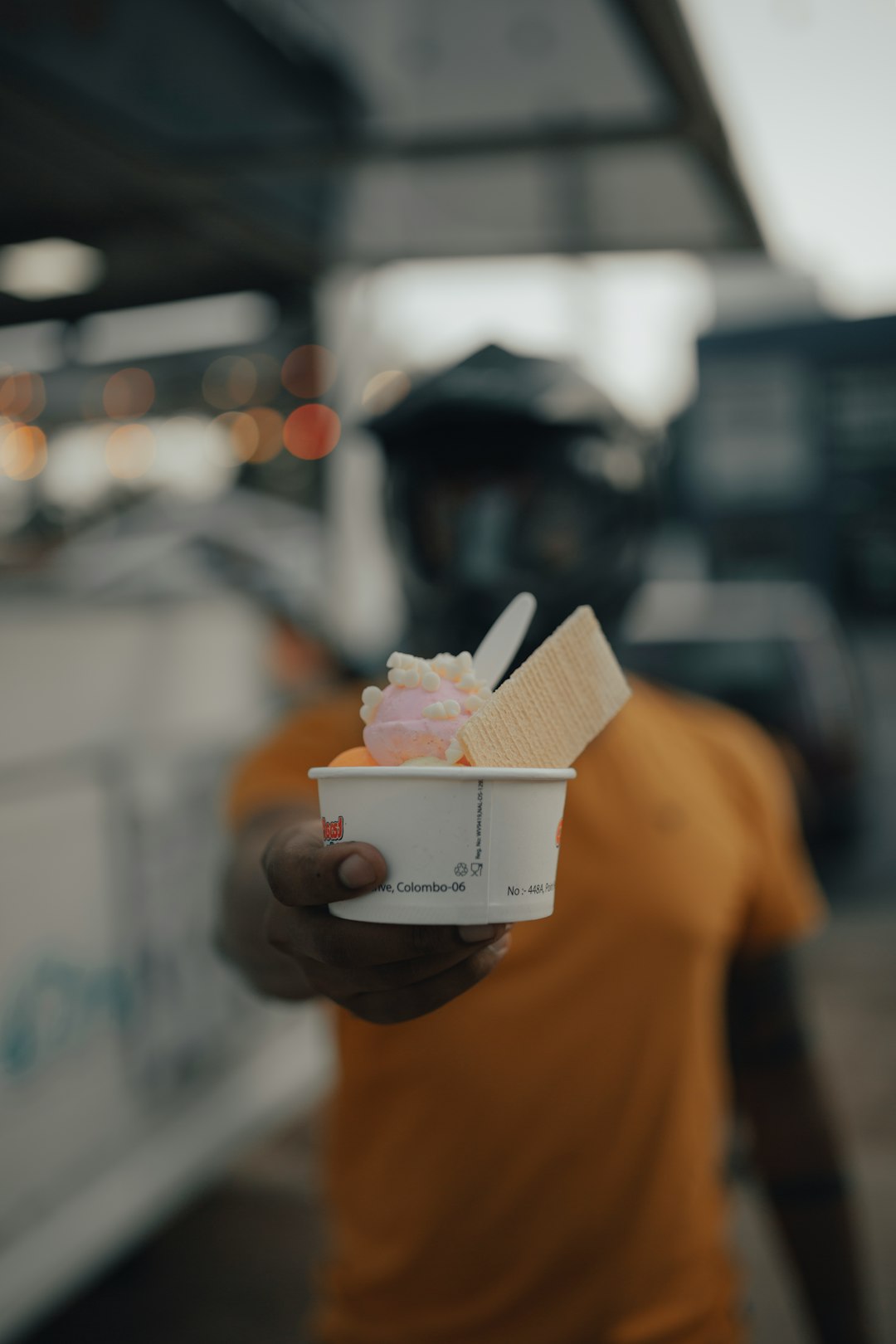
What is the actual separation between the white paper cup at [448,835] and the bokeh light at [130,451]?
329 cm

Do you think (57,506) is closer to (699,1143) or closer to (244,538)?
(244,538)

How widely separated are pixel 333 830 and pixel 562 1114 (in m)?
0.92

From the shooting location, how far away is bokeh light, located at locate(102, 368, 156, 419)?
3.72 meters

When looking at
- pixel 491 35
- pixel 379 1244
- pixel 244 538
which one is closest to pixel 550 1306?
pixel 379 1244

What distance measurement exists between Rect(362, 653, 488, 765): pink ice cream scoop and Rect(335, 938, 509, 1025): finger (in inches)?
6.2

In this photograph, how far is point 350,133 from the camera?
116 inches

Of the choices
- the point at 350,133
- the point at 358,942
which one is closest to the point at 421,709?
the point at 358,942

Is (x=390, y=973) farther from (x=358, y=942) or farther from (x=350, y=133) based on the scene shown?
(x=350, y=133)

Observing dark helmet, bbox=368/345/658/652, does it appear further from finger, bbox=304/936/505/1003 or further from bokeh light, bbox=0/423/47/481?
bokeh light, bbox=0/423/47/481

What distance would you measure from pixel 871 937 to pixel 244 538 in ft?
15.5

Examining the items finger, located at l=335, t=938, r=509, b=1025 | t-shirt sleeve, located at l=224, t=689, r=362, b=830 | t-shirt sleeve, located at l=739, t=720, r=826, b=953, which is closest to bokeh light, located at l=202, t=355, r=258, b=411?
t-shirt sleeve, located at l=224, t=689, r=362, b=830

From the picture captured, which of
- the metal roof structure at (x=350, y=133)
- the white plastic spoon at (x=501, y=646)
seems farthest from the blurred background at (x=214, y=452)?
the white plastic spoon at (x=501, y=646)

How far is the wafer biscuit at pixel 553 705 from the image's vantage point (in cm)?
71

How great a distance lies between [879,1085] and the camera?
4652mm
